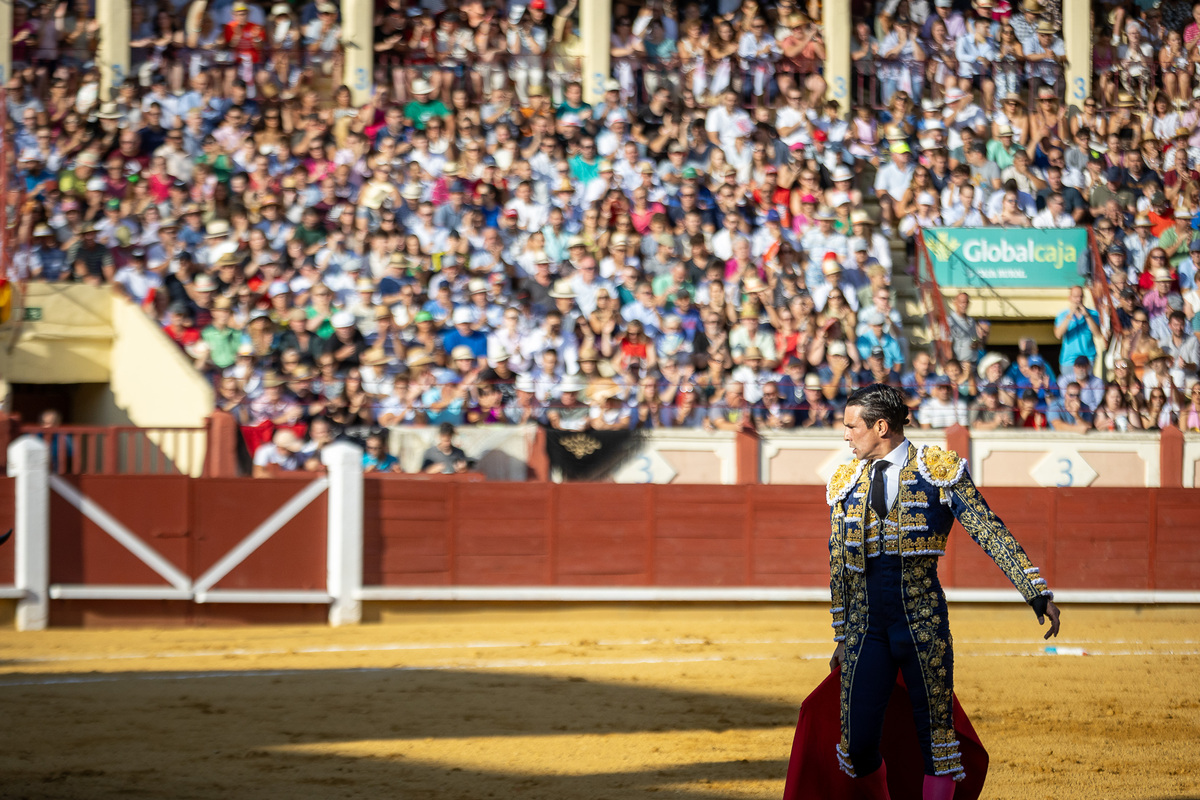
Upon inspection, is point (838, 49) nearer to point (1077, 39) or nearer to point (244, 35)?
point (1077, 39)

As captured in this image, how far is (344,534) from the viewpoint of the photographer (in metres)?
9.06

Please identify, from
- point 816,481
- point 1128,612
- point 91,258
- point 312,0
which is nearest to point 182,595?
point 91,258

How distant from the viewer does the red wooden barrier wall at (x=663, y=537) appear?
9281 mm

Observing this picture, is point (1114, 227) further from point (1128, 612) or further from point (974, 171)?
point (1128, 612)

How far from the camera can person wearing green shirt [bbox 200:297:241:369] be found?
33.4ft

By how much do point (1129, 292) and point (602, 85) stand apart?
571cm

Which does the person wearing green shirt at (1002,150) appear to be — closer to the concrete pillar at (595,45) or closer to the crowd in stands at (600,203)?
the crowd in stands at (600,203)

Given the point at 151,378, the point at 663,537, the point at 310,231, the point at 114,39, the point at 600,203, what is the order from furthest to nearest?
the point at 114,39 → the point at 600,203 → the point at 310,231 → the point at 151,378 → the point at 663,537

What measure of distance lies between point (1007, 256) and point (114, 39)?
8.96m

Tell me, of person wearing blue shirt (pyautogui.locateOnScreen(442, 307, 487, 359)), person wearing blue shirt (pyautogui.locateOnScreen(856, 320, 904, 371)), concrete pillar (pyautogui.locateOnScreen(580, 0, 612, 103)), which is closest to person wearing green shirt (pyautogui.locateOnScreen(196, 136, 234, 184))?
person wearing blue shirt (pyautogui.locateOnScreen(442, 307, 487, 359))

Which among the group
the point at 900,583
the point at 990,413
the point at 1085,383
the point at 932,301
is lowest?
the point at 900,583

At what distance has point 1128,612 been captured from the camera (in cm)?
990

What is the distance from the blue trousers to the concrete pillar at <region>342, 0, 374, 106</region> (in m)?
11.2

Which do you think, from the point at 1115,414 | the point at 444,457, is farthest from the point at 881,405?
the point at 1115,414
